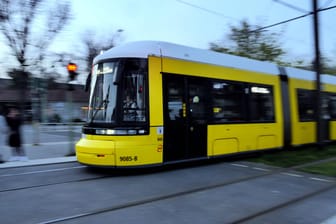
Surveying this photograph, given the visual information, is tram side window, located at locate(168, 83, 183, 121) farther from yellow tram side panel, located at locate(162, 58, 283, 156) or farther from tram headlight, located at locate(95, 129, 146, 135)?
tram headlight, located at locate(95, 129, 146, 135)

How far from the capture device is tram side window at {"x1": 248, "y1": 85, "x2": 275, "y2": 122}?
11.5 meters

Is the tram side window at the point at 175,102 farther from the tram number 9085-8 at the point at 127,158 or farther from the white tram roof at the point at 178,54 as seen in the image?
the tram number 9085-8 at the point at 127,158

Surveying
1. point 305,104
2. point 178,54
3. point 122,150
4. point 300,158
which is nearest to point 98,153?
point 122,150

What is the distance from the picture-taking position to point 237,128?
10820 millimetres

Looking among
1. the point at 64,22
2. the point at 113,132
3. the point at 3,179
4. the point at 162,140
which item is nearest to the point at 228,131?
the point at 162,140

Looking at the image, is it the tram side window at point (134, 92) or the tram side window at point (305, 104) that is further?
the tram side window at point (305, 104)

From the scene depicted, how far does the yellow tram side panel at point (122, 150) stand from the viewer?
8258 millimetres

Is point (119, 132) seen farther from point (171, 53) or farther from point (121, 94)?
point (171, 53)

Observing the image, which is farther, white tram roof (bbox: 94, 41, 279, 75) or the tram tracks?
white tram roof (bbox: 94, 41, 279, 75)

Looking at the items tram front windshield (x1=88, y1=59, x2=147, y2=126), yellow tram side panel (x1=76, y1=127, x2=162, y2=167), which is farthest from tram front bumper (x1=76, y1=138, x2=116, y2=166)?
tram front windshield (x1=88, y1=59, x2=147, y2=126)

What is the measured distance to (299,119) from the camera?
13.4 metres

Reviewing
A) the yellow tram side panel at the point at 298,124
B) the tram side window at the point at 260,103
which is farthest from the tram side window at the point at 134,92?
the yellow tram side panel at the point at 298,124

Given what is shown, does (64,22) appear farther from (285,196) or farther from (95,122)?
(285,196)

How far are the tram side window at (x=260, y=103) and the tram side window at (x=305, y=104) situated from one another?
6.46ft
